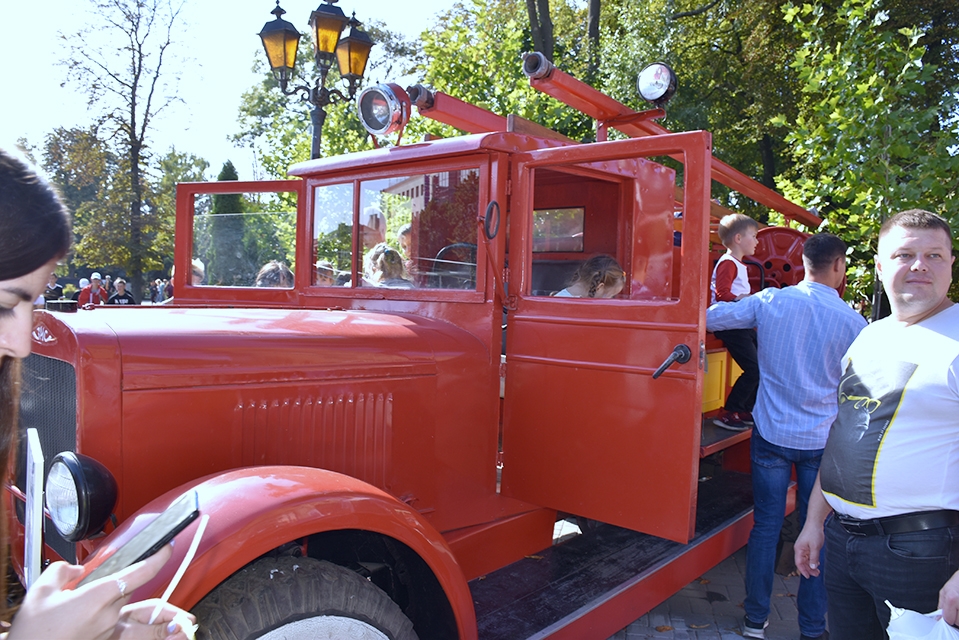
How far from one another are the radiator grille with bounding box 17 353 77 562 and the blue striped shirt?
2895 mm

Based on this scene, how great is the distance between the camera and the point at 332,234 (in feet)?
12.2

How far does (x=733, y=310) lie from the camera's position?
11.2ft

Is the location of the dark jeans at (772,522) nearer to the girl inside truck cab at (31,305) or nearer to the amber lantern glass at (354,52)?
the girl inside truck cab at (31,305)

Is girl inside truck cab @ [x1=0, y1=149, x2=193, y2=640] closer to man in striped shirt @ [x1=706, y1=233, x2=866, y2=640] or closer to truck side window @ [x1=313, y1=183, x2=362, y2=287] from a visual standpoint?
truck side window @ [x1=313, y1=183, x2=362, y2=287]

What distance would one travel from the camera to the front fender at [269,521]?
175 centimetres

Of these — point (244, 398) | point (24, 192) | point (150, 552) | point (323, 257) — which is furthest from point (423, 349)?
point (24, 192)

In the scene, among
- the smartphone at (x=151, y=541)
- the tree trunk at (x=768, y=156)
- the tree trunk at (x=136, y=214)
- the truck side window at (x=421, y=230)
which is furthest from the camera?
the tree trunk at (x=136, y=214)

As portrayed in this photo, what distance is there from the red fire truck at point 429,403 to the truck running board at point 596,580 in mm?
16

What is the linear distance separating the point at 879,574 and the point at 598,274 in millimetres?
1614

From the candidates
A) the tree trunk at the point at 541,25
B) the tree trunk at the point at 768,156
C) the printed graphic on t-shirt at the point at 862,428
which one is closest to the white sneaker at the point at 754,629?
the printed graphic on t-shirt at the point at 862,428

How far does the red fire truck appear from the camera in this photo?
6.55ft

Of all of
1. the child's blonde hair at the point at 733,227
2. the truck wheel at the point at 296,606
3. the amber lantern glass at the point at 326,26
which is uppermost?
the amber lantern glass at the point at 326,26

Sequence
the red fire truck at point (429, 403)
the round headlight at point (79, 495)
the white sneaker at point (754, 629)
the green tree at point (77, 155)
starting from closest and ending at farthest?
1. the round headlight at point (79, 495)
2. the red fire truck at point (429, 403)
3. the white sneaker at point (754, 629)
4. the green tree at point (77, 155)

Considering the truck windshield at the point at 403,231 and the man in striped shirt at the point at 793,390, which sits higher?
the truck windshield at the point at 403,231
